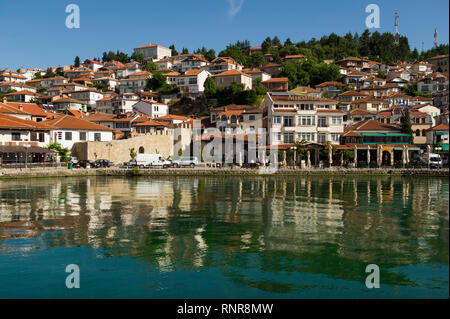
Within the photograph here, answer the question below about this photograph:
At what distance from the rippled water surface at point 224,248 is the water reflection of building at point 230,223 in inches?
1.8

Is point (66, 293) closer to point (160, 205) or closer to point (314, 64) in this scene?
point (160, 205)

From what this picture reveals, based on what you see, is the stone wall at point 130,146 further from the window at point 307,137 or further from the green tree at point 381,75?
the green tree at point 381,75

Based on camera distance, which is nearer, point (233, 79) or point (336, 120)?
point (336, 120)

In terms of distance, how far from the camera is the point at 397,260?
36.3 feet

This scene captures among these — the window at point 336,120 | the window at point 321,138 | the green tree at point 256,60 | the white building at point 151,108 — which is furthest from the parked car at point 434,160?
the green tree at point 256,60

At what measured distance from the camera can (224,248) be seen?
12.7 meters

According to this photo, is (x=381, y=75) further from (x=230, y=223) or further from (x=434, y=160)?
(x=230, y=223)

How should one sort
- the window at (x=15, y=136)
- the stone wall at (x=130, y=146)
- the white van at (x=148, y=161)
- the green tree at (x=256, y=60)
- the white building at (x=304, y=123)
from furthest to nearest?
the green tree at (x=256, y=60) < the stone wall at (x=130, y=146) < the white building at (x=304, y=123) < the white van at (x=148, y=161) < the window at (x=15, y=136)

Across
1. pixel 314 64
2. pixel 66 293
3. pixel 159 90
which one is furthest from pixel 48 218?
pixel 314 64

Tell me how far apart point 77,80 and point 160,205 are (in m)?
102

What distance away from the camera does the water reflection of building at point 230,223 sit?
Answer: 1229 cm

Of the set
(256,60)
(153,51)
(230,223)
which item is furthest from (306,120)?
(153,51)

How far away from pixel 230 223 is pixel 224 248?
4059 millimetres

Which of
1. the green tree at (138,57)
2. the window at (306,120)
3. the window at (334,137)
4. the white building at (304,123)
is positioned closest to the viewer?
the white building at (304,123)
